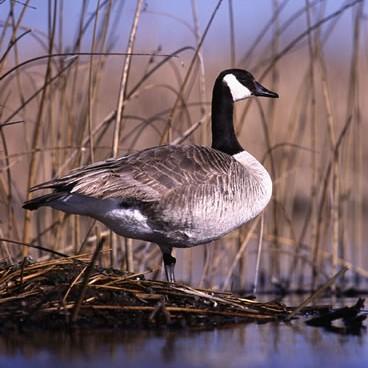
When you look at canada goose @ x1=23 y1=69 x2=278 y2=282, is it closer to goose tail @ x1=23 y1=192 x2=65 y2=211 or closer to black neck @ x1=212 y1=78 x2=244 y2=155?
goose tail @ x1=23 y1=192 x2=65 y2=211

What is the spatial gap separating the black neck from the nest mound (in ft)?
5.46

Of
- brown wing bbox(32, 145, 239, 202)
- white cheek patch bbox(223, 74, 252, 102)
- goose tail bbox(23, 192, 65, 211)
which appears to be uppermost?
white cheek patch bbox(223, 74, 252, 102)

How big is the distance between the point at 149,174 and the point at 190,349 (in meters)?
1.74

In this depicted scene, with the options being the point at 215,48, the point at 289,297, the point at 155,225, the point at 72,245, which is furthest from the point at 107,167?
the point at 215,48

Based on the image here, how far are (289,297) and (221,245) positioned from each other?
0.89 m

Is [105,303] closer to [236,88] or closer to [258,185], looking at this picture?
[258,185]

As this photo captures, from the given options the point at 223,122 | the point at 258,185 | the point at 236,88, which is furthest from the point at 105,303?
the point at 236,88

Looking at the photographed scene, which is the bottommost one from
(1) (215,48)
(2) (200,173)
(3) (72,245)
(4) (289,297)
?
(4) (289,297)

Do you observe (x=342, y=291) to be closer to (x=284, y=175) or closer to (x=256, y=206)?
(x=284, y=175)

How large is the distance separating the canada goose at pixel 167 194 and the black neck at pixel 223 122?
1.65 feet

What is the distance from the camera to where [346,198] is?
8664mm

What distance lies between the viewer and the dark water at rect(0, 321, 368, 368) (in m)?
3.97

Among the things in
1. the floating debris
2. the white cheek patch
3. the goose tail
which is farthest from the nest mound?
the white cheek patch

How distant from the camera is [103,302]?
197 inches
